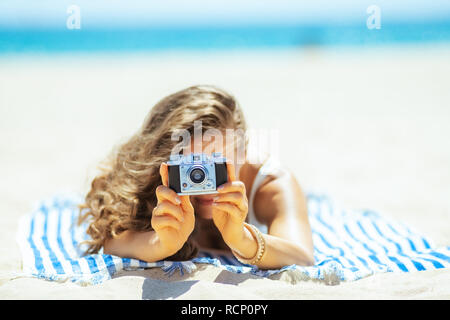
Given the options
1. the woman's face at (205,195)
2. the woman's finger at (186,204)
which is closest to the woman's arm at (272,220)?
the woman's finger at (186,204)

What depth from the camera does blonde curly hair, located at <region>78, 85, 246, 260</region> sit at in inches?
97.6

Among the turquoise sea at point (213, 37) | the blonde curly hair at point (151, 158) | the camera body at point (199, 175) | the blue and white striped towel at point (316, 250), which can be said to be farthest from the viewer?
the turquoise sea at point (213, 37)

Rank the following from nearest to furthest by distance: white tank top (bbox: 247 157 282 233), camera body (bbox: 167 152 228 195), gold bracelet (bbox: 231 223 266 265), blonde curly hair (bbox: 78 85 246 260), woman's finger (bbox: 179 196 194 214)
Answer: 1. camera body (bbox: 167 152 228 195)
2. woman's finger (bbox: 179 196 194 214)
3. gold bracelet (bbox: 231 223 266 265)
4. blonde curly hair (bbox: 78 85 246 260)
5. white tank top (bbox: 247 157 282 233)

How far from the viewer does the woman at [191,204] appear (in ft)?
6.84

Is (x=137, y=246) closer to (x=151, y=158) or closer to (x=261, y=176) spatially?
(x=151, y=158)

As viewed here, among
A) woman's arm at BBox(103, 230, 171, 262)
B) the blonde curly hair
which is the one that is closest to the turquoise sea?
the blonde curly hair

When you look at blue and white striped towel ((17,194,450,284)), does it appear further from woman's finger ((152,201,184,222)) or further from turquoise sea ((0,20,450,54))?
turquoise sea ((0,20,450,54))

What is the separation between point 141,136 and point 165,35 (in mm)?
23077

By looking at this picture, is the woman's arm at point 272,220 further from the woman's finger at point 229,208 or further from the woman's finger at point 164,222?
the woman's finger at point 164,222

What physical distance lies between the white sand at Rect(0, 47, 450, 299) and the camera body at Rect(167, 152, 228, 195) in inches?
17.1

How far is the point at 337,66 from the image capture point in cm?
1302

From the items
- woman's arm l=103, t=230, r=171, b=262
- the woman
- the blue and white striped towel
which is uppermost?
the woman

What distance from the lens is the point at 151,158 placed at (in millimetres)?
2547

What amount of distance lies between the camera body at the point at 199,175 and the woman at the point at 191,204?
37 millimetres
